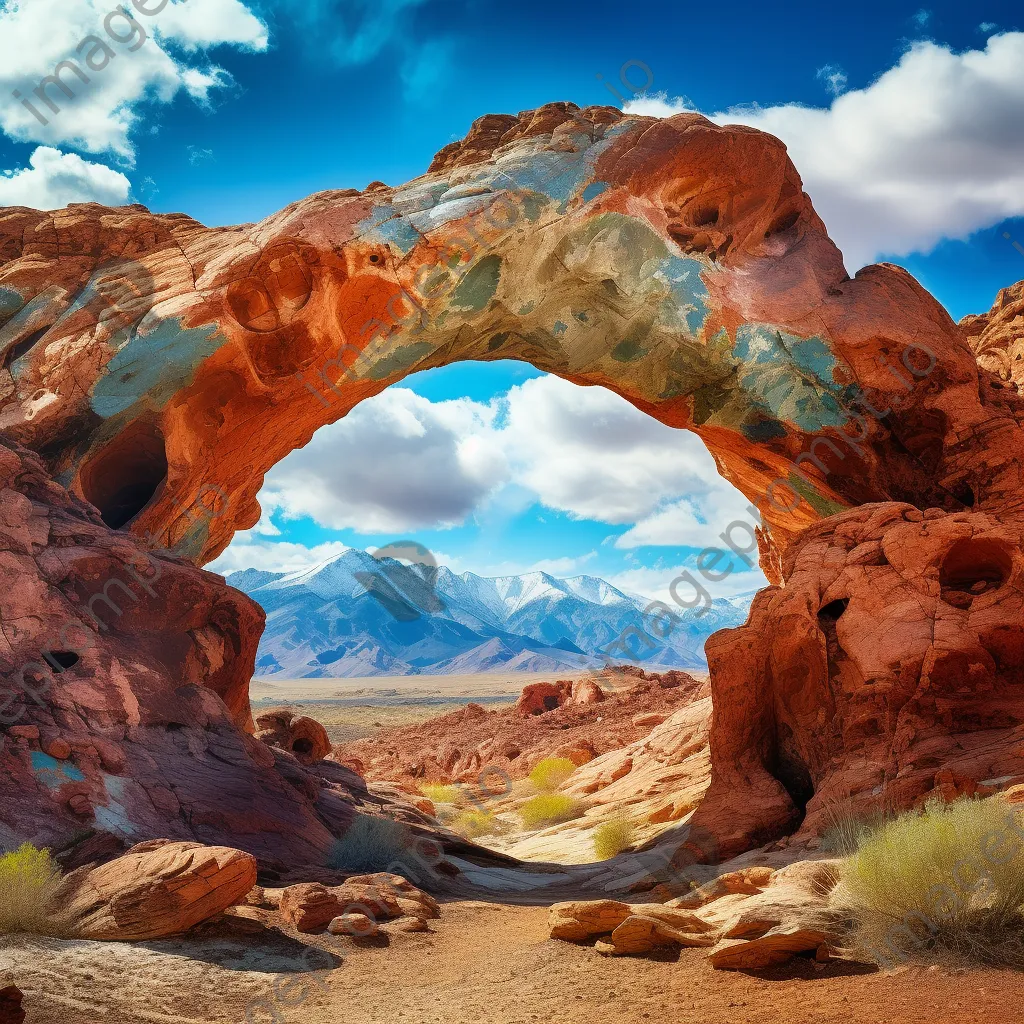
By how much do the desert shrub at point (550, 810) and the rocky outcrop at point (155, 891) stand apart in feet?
41.1

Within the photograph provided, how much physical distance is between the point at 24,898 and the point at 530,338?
41.4 feet

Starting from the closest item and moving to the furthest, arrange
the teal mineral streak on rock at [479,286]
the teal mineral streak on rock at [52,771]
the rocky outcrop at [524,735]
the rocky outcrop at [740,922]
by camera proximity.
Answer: the rocky outcrop at [740,922] < the teal mineral streak on rock at [52,771] < the teal mineral streak on rock at [479,286] < the rocky outcrop at [524,735]

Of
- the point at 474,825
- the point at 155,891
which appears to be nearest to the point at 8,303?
the point at 155,891

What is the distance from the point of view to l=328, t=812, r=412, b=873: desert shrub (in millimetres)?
10922

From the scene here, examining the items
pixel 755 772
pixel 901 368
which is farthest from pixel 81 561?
pixel 901 368

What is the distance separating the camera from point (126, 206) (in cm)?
1556

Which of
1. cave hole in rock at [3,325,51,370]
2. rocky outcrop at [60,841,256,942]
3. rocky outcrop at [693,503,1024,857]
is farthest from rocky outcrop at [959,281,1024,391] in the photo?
cave hole in rock at [3,325,51,370]

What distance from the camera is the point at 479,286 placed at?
1475 centimetres

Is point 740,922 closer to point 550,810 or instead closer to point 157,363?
point 157,363

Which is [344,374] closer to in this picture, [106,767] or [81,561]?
[81,561]

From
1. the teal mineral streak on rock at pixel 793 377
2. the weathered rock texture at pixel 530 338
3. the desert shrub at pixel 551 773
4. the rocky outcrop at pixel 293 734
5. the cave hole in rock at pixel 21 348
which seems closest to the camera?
the weathered rock texture at pixel 530 338

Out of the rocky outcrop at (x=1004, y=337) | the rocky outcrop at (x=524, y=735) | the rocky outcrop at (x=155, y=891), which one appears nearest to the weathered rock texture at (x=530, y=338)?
the rocky outcrop at (x=155, y=891)

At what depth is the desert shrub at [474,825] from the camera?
18656 millimetres

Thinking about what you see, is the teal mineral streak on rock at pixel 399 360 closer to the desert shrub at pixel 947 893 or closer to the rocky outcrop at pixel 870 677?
the rocky outcrop at pixel 870 677
